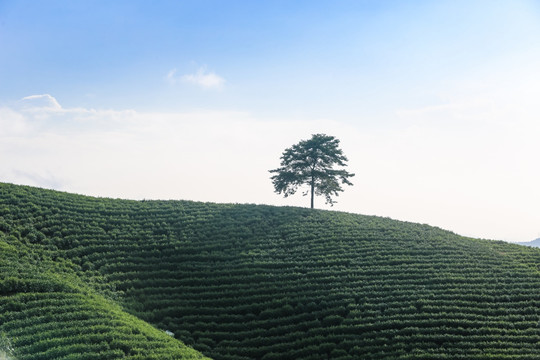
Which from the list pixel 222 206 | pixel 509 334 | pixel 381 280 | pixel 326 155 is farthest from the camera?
pixel 326 155

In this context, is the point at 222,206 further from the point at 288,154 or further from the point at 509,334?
the point at 509,334

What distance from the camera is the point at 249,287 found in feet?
78.1

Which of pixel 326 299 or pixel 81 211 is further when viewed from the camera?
pixel 81 211

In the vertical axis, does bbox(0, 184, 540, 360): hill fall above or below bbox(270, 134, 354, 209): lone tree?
below

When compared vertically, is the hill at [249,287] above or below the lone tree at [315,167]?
below

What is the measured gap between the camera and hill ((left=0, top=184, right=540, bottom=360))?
17.8m

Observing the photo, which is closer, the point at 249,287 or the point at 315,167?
the point at 249,287

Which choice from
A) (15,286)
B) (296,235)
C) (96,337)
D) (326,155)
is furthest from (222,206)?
(96,337)

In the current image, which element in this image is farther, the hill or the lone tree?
the lone tree

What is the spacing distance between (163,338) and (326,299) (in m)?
8.72

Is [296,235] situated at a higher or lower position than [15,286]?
higher

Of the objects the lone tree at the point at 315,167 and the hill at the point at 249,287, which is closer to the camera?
the hill at the point at 249,287

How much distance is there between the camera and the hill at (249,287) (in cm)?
1781

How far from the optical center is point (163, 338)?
1725 cm
